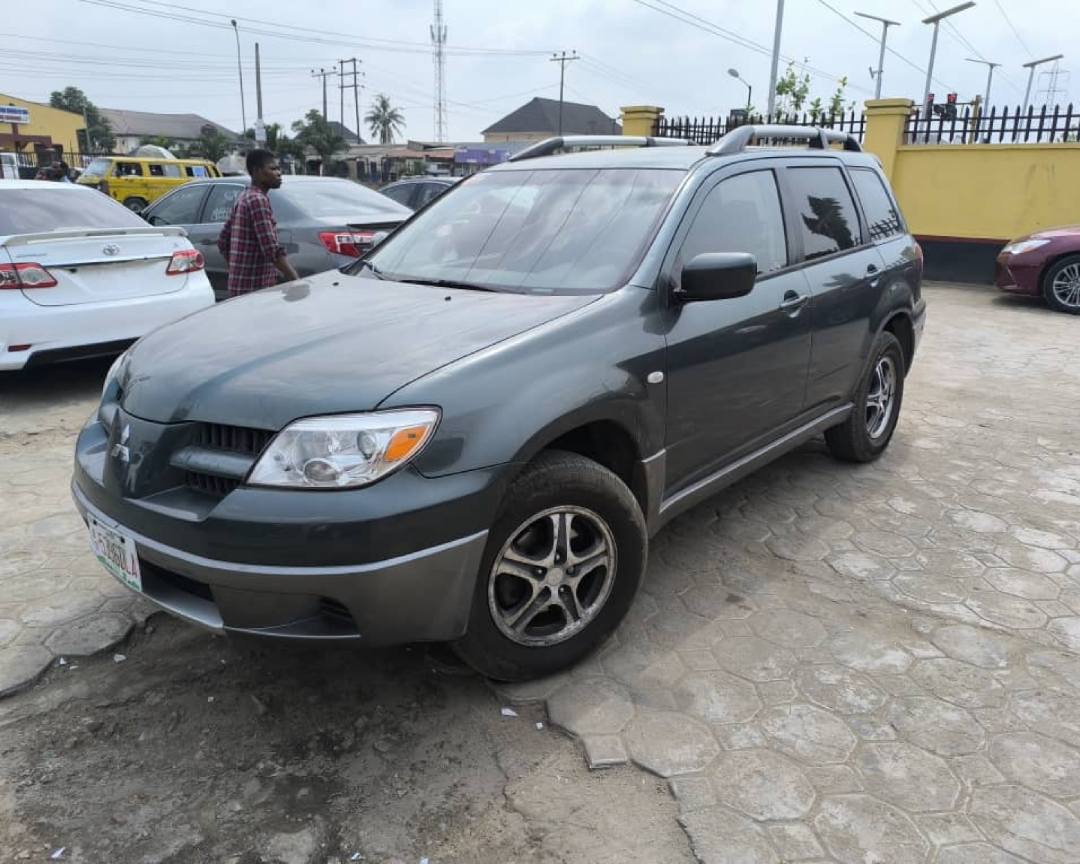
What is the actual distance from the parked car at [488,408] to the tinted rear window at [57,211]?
355cm

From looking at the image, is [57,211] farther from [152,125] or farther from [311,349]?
[152,125]

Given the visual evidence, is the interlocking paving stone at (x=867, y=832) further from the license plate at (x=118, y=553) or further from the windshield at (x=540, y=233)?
the license plate at (x=118, y=553)

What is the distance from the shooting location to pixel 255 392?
7.73 ft

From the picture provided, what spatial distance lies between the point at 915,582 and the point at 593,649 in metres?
1.55

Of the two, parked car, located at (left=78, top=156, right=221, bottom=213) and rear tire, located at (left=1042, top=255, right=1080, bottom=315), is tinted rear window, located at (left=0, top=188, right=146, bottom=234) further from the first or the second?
parked car, located at (left=78, top=156, right=221, bottom=213)

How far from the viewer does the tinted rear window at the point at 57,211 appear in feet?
19.3

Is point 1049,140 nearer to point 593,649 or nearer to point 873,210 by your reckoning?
point 873,210

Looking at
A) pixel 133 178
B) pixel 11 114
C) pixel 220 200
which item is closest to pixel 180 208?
pixel 220 200

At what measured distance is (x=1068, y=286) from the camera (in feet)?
33.5

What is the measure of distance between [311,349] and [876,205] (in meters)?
3.56

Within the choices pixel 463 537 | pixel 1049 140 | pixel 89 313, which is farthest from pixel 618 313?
pixel 1049 140

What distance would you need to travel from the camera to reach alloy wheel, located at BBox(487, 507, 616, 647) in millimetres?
2572

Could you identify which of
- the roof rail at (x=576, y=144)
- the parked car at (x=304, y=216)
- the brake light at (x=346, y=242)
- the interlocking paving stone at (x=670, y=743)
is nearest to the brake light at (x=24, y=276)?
the parked car at (x=304, y=216)

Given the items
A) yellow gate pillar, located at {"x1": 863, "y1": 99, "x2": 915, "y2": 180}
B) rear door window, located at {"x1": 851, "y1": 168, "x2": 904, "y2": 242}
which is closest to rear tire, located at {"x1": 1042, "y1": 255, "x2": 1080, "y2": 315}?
yellow gate pillar, located at {"x1": 863, "y1": 99, "x2": 915, "y2": 180}
